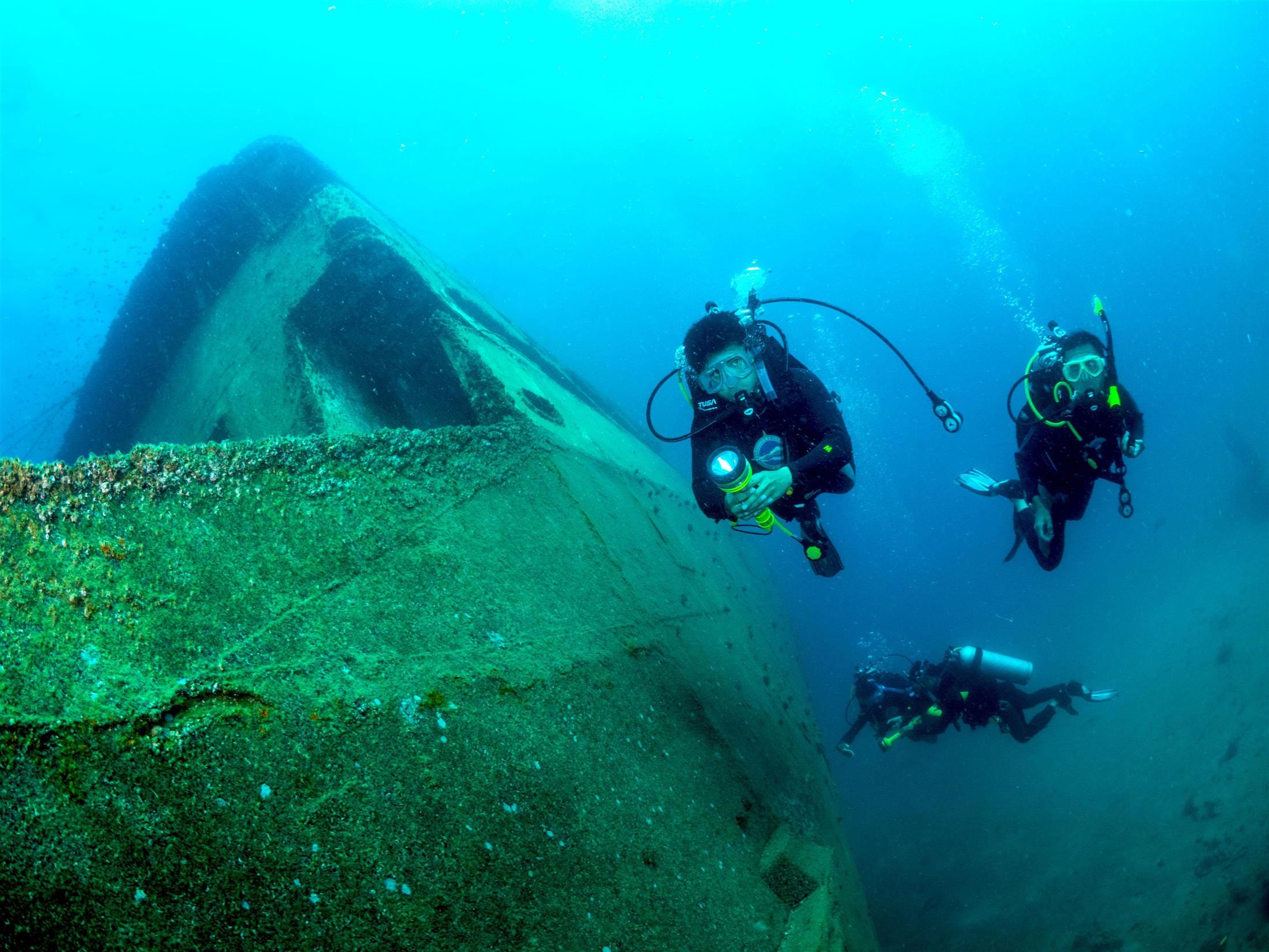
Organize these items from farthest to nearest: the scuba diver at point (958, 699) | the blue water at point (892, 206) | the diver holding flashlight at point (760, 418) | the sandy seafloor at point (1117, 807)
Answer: the blue water at point (892, 206) → the scuba diver at point (958, 699) → the sandy seafloor at point (1117, 807) → the diver holding flashlight at point (760, 418)

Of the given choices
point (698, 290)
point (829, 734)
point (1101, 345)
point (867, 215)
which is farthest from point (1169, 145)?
point (1101, 345)

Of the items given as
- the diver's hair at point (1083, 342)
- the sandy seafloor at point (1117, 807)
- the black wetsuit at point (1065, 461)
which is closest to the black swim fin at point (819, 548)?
the black wetsuit at point (1065, 461)

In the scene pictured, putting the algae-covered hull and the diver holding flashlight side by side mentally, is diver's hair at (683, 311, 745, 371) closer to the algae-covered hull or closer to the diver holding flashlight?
the diver holding flashlight

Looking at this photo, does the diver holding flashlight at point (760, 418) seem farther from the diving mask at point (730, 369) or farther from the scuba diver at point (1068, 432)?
the scuba diver at point (1068, 432)

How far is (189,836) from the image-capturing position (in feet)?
4.52

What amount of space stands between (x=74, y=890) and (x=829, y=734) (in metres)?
18.7

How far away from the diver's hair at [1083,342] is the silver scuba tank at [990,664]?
13.4 feet

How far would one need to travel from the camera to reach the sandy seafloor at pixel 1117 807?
19.3 feet

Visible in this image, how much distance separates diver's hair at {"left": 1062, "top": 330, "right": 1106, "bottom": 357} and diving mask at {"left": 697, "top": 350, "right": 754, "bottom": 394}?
3205 millimetres

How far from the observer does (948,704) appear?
7.30 meters

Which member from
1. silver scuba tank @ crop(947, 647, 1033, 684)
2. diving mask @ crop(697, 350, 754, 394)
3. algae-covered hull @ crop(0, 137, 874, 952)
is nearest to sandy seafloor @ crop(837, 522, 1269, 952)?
silver scuba tank @ crop(947, 647, 1033, 684)

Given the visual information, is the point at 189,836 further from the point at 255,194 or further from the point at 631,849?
the point at 255,194

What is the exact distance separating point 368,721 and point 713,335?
2.96 meters

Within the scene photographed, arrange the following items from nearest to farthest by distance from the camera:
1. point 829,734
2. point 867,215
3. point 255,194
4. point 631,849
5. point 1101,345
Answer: point 631,849 → point 1101,345 → point 255,194 → point 829,734 → point 867,215
